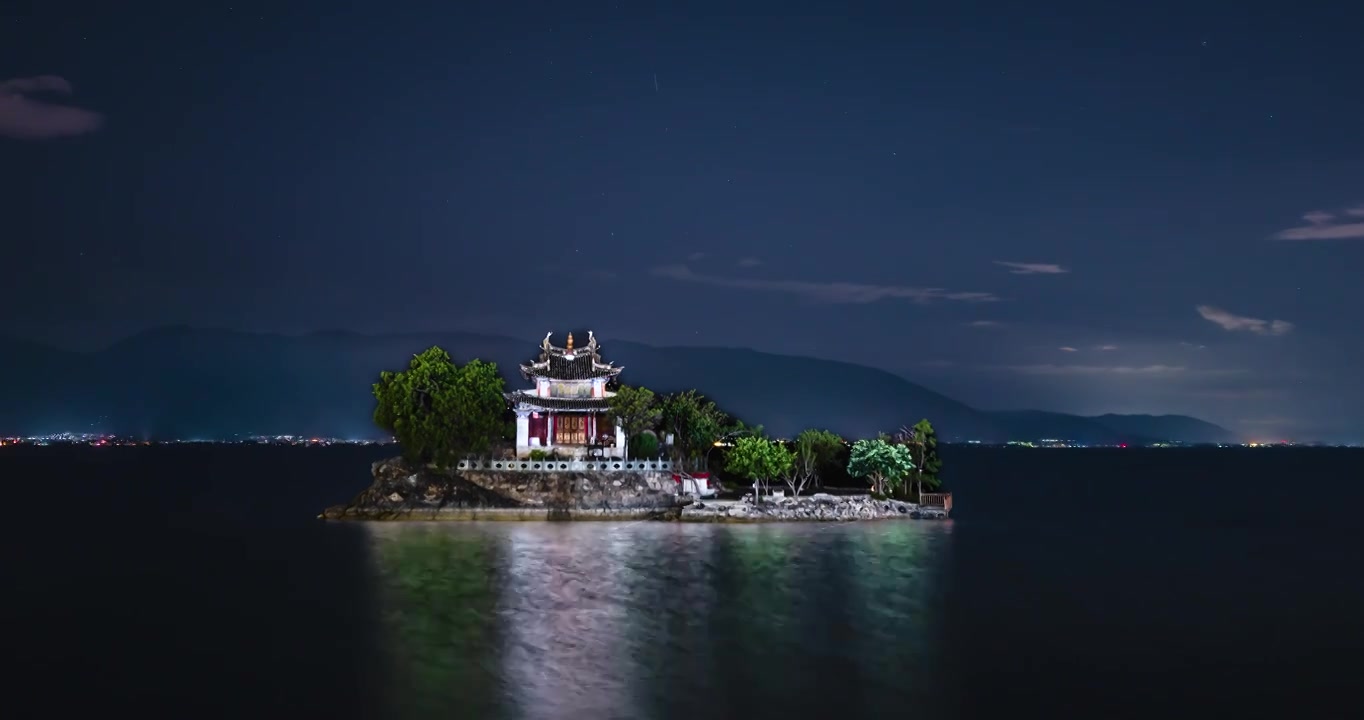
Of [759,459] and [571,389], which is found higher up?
[571,389]

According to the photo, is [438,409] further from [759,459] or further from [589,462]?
[759,459]

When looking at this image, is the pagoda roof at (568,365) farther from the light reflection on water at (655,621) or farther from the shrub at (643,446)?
the light reflection on water at (655,621)

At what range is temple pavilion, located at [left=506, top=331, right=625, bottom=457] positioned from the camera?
70.9 meters

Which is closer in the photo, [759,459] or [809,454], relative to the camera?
[759,459]

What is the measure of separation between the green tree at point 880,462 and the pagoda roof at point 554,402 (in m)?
17.2

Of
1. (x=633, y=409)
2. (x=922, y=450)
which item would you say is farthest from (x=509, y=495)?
(x=922, y=450)

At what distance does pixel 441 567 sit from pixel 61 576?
17.5 metres

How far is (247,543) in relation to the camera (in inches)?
2282

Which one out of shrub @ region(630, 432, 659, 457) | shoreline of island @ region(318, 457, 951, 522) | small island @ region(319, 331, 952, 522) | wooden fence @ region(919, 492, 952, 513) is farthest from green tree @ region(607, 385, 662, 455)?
wooden fence @ region(919, 492, 952, 513)

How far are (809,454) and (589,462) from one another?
14.5m

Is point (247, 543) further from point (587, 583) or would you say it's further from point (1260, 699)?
point (1260, 699)

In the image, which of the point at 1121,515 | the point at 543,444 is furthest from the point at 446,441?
the point at 1121,515

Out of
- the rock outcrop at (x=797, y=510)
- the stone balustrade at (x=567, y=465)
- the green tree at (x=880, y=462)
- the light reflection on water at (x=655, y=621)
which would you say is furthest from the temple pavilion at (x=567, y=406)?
the green tree at (x=880, y=462)

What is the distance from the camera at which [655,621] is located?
1435 inches
